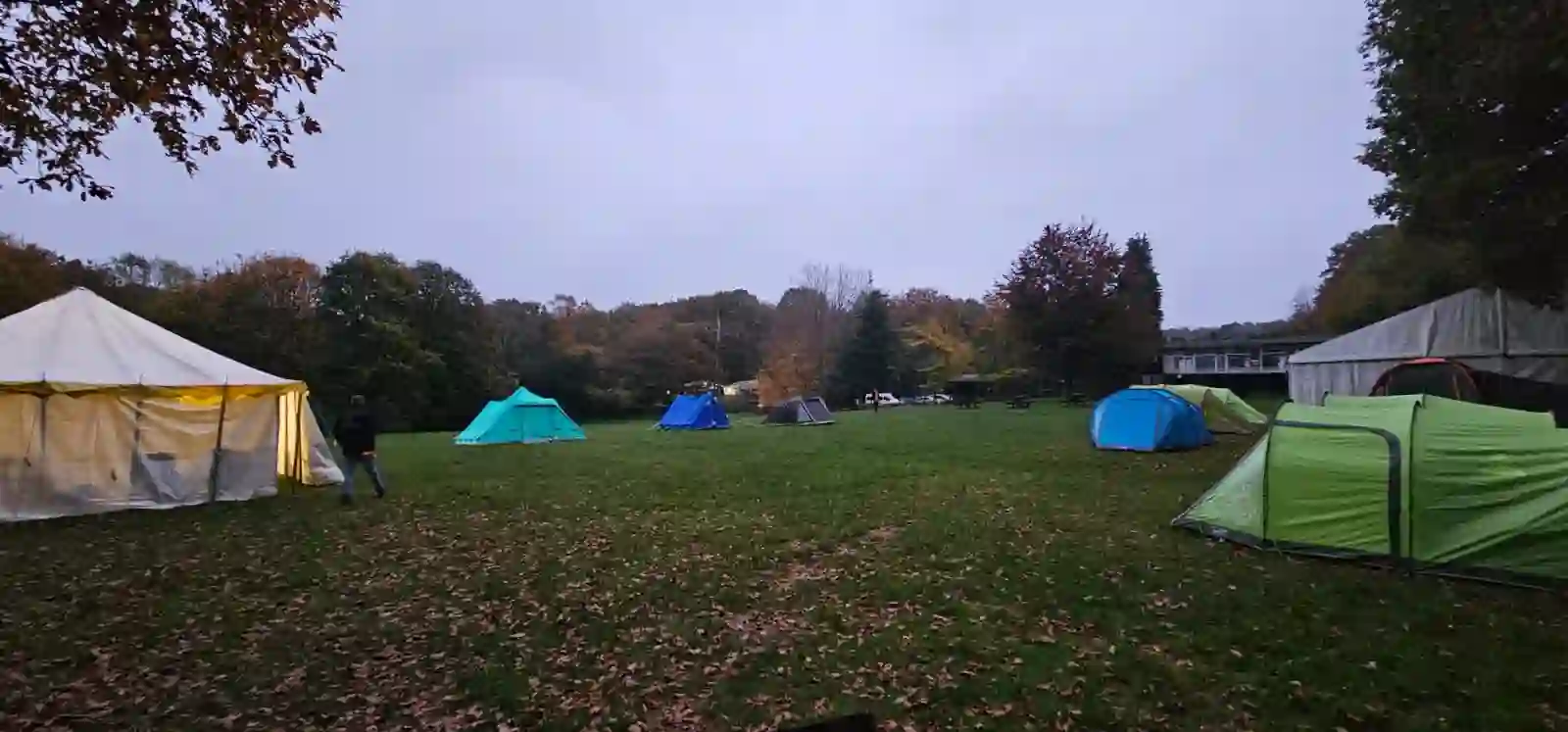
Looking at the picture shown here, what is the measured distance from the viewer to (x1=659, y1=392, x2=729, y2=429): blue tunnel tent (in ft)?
93.2

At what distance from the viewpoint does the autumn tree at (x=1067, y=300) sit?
41.0 m

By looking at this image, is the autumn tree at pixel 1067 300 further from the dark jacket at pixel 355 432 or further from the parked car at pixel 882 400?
the dark jacket at pixel 355 432

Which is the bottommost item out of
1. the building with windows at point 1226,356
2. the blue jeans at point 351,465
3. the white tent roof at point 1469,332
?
the blue jeans at point 351,465

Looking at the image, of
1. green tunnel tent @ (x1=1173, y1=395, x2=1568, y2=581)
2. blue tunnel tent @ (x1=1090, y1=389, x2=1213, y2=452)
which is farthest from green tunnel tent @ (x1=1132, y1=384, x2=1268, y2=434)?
green tunnel tent @ (x1=1173, y1=395, x2=1568, y2=581)

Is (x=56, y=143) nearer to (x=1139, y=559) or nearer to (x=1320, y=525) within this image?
(x=1139, y=559)

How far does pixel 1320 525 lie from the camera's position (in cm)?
711

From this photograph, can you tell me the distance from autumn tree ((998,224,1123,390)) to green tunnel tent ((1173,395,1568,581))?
114ft

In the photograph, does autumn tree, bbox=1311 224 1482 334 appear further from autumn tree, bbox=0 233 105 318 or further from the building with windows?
autumn tree, bbox=0 233 105 318

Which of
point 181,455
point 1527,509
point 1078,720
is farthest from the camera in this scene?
point 181,455

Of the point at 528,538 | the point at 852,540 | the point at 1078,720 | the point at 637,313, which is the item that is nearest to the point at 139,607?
the point at 528,538

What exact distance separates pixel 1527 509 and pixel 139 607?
1034cm

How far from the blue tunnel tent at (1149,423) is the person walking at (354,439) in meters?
13.4

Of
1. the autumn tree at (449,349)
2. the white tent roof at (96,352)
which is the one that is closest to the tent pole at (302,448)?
the white tent roof at (96,352)

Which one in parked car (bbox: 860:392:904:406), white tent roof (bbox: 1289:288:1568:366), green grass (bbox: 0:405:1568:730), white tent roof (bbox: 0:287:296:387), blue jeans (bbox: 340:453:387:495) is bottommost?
green grass (bbox: 0:405:1568:730)
